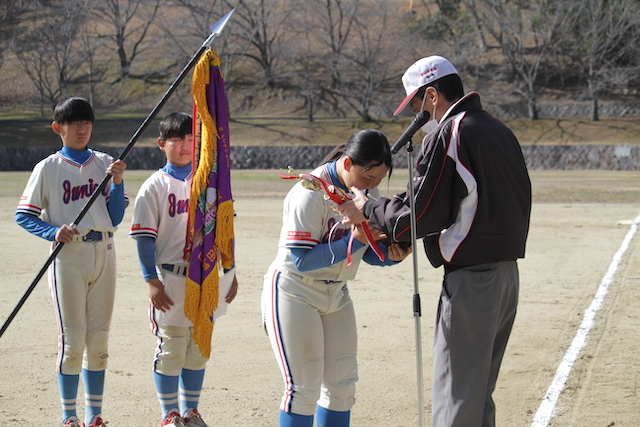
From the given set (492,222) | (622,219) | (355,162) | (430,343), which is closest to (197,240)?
(355,162)

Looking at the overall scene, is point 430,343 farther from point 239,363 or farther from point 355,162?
point 355,162

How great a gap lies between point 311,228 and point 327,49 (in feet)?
151

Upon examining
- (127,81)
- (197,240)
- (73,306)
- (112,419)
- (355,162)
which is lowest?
(112,419)

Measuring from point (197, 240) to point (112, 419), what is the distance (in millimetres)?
1440

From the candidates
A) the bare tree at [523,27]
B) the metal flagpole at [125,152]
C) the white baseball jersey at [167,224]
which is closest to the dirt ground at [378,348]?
the white baseball jersey at [167,224]

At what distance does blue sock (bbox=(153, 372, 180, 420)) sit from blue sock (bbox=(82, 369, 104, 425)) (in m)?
0.39

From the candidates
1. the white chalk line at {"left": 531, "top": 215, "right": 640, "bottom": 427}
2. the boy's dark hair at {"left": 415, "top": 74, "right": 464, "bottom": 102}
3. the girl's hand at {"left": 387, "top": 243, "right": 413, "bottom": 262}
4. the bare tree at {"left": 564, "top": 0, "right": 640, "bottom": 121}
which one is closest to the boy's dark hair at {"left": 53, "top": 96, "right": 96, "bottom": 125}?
the girl's hand at {"left": 387, "top": 243, "right": 413, "bottom": 262}

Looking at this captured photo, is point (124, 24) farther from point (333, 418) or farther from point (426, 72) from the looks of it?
point (426, 72)

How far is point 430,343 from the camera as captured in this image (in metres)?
6.90

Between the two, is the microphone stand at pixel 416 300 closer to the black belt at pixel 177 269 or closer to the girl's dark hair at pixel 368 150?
the girl's dark hair at pixel 368 150

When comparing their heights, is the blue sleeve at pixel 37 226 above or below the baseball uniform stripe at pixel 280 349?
above

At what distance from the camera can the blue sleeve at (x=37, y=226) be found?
4.45m

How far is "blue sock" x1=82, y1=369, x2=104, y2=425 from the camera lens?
4.49m

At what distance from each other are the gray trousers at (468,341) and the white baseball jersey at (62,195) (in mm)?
2478
